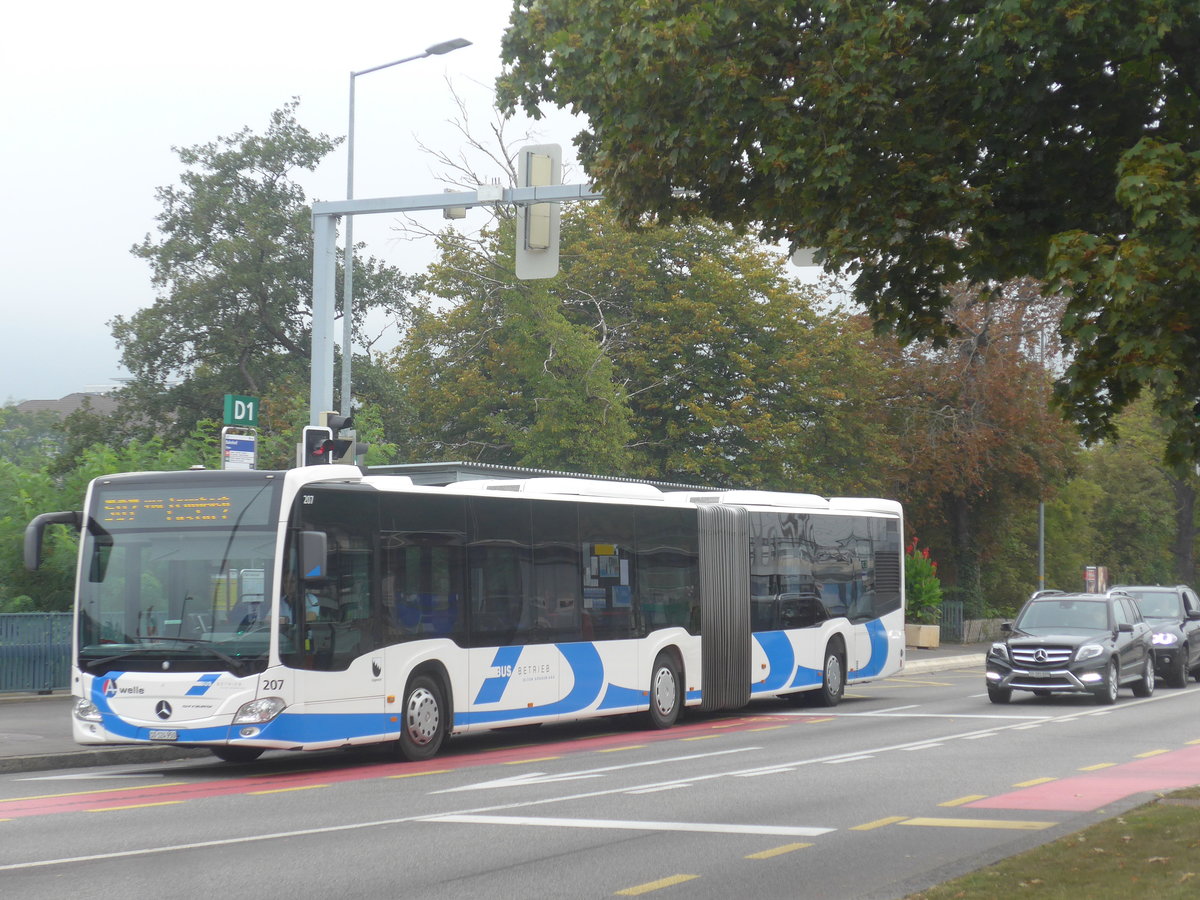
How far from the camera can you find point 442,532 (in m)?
17.0

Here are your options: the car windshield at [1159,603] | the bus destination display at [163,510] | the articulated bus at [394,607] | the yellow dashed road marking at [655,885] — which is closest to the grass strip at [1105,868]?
the yellow dashed road marking at [655,885]

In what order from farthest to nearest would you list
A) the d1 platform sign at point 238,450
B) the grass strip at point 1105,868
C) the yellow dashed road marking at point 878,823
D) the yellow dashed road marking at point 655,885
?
the d1 platform sign at point 238,450
the yellow dashed road marking at point 878,823
the yellow dashed road marking at point 655,885
the grass strip at point 1105,868

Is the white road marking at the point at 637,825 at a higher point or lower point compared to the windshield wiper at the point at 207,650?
lower

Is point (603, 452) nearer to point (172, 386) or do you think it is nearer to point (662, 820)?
point (172, 386)

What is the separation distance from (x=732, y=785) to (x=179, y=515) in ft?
19.3

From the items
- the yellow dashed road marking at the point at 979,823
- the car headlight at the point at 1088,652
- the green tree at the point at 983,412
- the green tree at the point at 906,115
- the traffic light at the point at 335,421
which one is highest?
the green tree at the point at 983,412

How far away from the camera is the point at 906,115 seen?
35.0 feet

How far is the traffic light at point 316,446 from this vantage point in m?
17.9

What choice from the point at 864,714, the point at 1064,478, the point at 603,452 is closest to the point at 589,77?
the point at 864,714

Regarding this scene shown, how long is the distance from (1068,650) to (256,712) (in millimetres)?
14366

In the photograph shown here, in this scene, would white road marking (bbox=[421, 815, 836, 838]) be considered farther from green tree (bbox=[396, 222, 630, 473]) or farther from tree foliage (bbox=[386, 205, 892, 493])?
tree foliage (bbox=[386, 205, 892, 493])

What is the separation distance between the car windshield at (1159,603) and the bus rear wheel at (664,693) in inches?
507

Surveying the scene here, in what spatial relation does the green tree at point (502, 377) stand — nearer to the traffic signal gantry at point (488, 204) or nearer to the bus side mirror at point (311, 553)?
the traffic signal gantry at point (488, 204)

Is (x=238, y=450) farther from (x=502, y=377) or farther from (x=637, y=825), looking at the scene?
(x=502, y=377)
